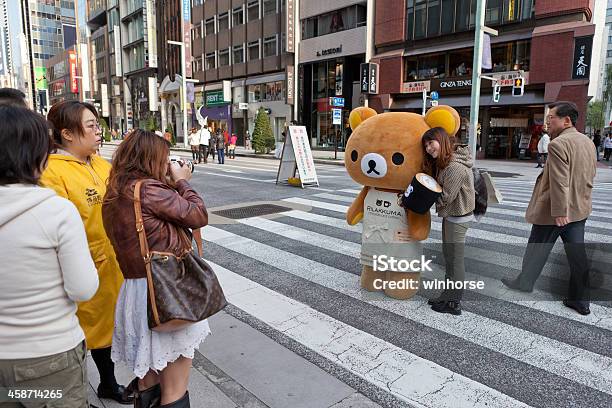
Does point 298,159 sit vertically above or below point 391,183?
below

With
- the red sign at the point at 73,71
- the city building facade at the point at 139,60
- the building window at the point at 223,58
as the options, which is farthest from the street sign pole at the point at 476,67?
the red sign at the point at 73,71

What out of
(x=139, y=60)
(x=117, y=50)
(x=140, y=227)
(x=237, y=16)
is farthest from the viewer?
(x=117, y=50)

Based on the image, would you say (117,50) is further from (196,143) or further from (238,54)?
(196,143)

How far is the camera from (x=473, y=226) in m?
7.33

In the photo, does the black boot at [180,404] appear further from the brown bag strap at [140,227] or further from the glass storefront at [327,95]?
the glass storefront at [327,95]

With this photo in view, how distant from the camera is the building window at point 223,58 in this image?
42875 millimetres

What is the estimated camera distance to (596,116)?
2781 inches

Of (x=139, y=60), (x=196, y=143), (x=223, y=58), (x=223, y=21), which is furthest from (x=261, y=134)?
(x=139, y=60)

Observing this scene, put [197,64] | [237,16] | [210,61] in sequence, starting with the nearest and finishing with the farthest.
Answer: [237,16] → [210,61] → [197,64]

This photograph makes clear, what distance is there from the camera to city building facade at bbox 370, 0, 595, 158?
861 inches

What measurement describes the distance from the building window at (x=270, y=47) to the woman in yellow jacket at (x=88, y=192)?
1448 inches

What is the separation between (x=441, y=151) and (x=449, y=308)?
1510mm

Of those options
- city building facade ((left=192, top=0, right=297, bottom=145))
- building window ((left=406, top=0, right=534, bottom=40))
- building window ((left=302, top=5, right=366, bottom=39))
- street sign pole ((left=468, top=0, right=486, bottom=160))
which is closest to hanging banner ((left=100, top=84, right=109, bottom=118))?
city building facade ((left=192, top=0, right=297, bottom=145))

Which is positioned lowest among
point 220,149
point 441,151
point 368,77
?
point 220,149
